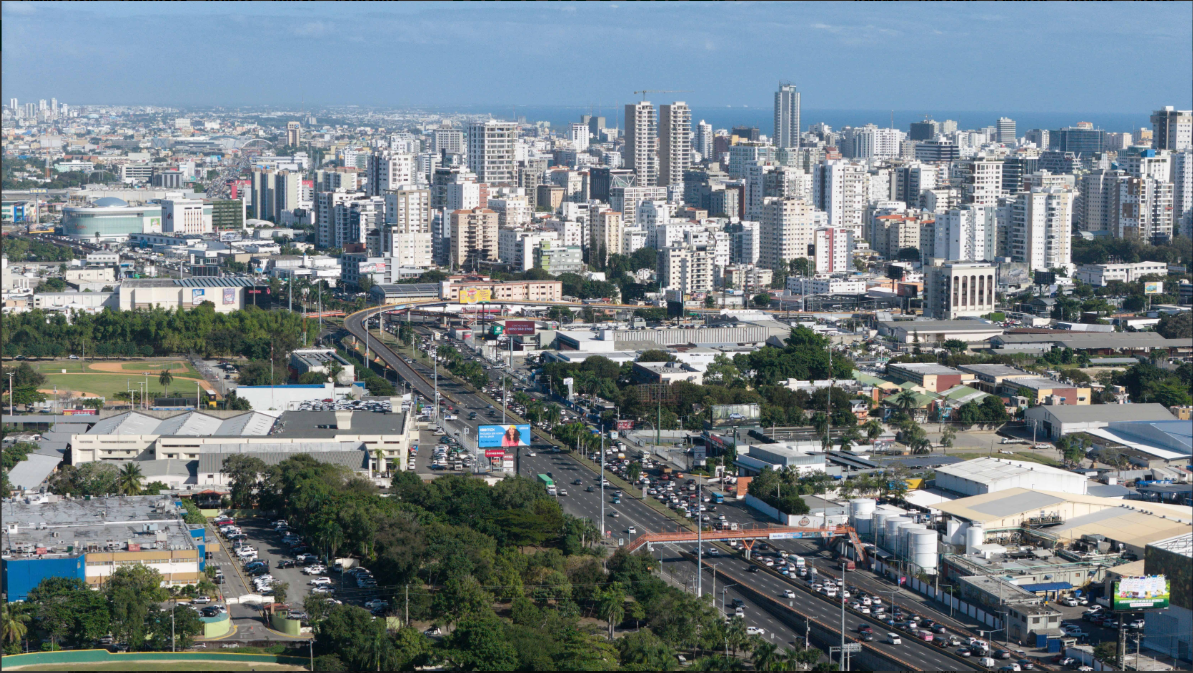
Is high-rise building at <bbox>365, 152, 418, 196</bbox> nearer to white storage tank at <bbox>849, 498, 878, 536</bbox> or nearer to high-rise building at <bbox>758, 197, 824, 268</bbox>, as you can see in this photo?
high-rise building at <bbox>758, 197, 824, 268</bbox>

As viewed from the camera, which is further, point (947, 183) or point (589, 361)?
point (947, 183)

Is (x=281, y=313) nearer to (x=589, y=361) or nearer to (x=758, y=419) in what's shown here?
(x=589, y=361)

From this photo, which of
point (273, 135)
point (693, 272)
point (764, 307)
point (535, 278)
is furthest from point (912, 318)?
point (273, 135)

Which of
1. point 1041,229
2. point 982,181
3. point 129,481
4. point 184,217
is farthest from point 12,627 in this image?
point 982,181

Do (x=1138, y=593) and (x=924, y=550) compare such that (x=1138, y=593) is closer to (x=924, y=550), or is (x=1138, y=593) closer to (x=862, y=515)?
(x=924, y=550)

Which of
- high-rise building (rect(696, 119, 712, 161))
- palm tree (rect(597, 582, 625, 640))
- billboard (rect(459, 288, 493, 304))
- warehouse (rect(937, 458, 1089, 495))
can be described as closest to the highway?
palm tree (rect(597, 582, 625, 640))

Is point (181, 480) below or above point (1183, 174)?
below

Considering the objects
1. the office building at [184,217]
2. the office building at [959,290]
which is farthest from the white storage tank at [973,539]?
the office building at [184,217]
